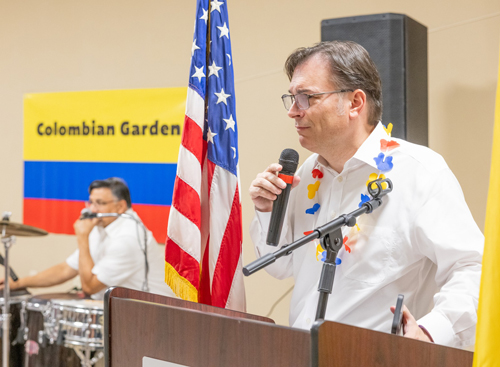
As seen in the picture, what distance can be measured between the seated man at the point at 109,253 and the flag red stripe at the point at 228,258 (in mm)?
1855

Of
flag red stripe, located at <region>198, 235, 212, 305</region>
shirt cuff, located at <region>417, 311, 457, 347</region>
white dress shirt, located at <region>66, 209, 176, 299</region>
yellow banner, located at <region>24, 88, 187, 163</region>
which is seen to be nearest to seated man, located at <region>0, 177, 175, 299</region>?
white dress shirt, located at <region>66, 209, 176, 299</region>

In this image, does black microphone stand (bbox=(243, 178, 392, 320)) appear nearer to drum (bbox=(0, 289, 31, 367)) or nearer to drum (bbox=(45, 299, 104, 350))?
drum (bbox=(45, 299, 104, 350))

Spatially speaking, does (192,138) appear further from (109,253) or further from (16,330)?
(16,330)

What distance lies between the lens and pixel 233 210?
2.21 metres

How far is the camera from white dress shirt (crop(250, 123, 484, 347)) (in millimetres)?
1478

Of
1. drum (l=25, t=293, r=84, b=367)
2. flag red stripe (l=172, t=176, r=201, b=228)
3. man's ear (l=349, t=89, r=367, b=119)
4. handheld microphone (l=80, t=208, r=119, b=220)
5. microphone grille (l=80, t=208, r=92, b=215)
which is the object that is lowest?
drum (l=25, t=293, r=84, b=367)

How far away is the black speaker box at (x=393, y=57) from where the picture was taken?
266 centimetres

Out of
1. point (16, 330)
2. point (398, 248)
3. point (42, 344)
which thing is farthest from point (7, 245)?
point (398, 248)

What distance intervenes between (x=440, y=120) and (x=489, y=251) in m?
2.77

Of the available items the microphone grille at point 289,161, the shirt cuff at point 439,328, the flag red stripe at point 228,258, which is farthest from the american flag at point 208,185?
the shirt cuff at point 439,328

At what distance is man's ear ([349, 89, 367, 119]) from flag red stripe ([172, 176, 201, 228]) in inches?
26.8

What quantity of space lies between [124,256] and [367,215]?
256 cm

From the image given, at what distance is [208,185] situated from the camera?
2229 millimetres

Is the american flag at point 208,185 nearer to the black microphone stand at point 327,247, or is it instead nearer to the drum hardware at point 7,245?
the black microphone stand at point 327,247
